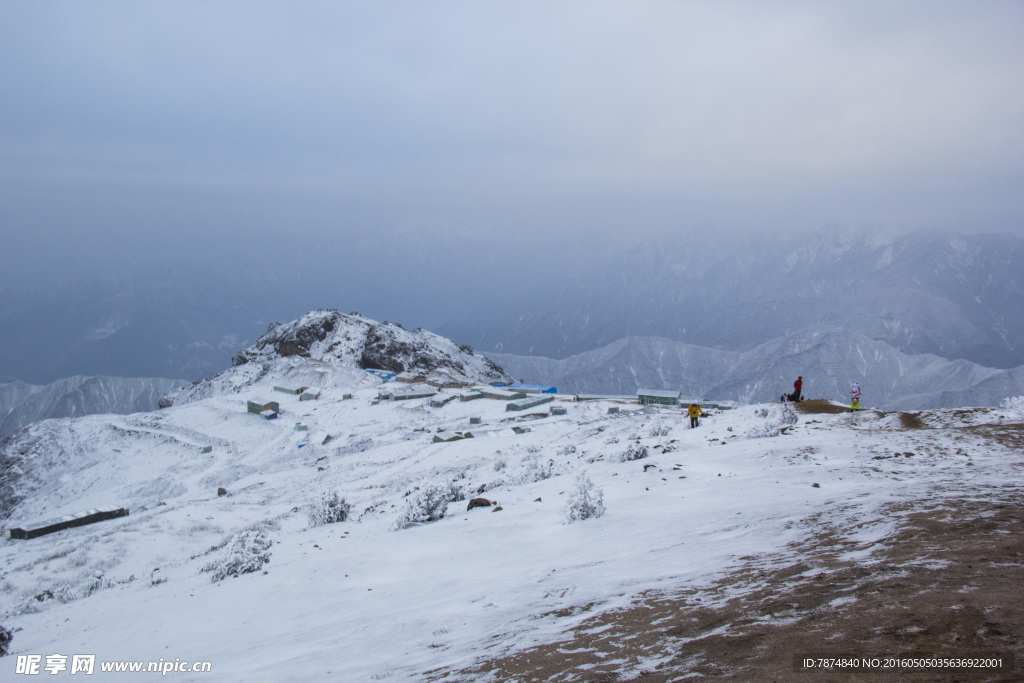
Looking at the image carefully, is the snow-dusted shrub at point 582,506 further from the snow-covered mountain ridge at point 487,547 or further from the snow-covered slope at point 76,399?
the snow-covered slope at point 76,399

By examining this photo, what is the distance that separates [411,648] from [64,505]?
35.1 metres

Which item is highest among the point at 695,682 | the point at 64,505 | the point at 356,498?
the point at 695,682

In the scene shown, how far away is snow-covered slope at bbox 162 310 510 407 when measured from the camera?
2414 inches

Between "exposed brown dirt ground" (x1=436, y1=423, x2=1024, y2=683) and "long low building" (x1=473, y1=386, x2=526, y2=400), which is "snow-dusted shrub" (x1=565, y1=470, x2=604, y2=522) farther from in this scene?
"long low building" (x1=473, y1=386, x2=526, y2=400)

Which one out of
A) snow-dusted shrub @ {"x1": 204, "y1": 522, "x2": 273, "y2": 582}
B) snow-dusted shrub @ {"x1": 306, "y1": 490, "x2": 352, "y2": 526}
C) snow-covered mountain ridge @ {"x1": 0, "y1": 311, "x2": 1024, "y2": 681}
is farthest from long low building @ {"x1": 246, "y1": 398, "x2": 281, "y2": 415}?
snow-dusted shrub @ {"x1": 204, "y1": 522, "x2": 273, "y2": 582}

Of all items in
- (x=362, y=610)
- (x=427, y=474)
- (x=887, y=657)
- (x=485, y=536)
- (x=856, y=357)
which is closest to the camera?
(x=887, y=657)

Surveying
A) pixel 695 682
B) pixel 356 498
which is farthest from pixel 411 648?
pixel 356 498

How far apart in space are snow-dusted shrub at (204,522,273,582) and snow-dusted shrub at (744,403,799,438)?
35.5 ft

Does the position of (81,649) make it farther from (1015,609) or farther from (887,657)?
(1015,609)

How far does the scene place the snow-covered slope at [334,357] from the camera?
201ft

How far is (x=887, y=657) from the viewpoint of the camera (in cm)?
311

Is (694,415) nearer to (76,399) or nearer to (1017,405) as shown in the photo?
(1017,405)

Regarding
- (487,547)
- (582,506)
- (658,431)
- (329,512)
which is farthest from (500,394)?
(487,547)

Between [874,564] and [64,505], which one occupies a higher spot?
[874,564]
